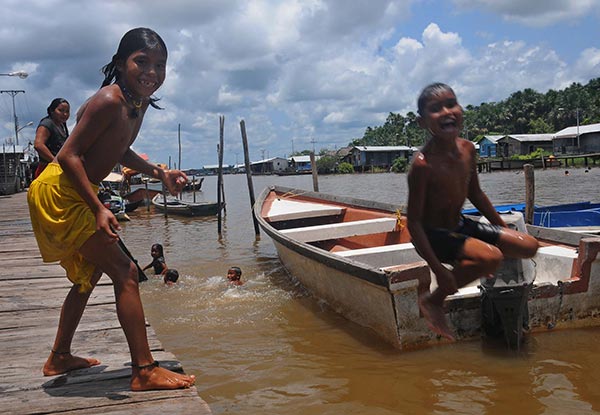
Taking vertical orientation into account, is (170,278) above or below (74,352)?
below

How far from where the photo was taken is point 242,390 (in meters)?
5.27

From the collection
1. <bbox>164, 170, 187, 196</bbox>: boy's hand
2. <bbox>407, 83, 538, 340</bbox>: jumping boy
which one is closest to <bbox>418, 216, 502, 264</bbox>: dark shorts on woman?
<bbox>407, 83, 538, 340</bbox>: jumping boy

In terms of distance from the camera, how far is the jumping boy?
111 inches

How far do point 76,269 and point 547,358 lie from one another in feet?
15.9

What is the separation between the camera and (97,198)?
2.66 m

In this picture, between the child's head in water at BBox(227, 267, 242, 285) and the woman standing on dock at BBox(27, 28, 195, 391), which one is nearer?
the woman standing on dock at BBox(27, 28, 195, 391)

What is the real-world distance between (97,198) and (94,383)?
1.03 meters

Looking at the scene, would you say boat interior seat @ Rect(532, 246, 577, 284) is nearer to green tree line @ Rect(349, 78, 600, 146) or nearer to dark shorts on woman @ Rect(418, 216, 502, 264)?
dark shorts on woman @ Rect(418, 216, 502, 264)

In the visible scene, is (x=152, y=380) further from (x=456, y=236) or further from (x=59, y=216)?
(x=456, y=236)

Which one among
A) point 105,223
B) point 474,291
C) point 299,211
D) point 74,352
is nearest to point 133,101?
point 105,223

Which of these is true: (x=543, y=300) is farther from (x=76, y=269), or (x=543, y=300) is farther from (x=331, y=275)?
(x=76, y=269)

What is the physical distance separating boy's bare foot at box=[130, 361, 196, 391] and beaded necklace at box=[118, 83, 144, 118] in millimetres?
1351

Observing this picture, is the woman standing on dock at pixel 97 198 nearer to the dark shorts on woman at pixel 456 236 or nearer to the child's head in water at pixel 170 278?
the dark shorts on woman at pixel 456 236

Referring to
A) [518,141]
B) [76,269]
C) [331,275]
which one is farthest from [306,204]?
[518,141]
